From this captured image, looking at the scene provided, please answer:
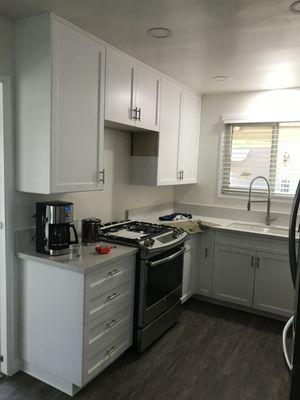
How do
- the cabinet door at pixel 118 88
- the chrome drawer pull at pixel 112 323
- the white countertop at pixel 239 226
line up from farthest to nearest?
the white countertop at pixel 239 226, the cabinet door at pixel 118 88, the chrome drawer pull at pixel 112 323

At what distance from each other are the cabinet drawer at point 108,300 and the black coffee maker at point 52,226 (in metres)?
0.39

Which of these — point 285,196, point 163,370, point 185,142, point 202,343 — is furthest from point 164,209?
point 163,370

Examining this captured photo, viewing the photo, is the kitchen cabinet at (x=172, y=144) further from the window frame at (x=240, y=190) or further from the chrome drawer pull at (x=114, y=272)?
the chrome drawer pull at (x=114, y=272)

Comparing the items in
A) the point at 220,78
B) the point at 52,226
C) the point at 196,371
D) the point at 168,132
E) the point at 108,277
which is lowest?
the point at 196,371

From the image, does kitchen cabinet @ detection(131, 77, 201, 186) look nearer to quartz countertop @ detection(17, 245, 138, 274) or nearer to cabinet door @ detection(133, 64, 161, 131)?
cabinet door @ detection(133, 64, 161, 131)

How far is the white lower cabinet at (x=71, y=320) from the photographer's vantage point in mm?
2074

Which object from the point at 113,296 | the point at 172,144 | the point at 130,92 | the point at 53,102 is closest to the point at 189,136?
the point at 172,144

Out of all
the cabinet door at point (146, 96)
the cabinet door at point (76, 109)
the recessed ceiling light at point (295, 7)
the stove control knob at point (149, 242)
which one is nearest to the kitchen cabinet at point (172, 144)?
the cabinet door at point (146, 96)

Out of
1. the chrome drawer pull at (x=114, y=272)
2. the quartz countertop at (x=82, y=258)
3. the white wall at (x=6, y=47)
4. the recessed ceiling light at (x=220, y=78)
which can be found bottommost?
Answer: the chrome drawer pull at (x=114, y=272)

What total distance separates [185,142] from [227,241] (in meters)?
1.18

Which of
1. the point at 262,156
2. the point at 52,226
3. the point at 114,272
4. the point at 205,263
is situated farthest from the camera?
the point at 262,156

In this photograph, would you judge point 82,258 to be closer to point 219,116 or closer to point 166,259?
point 166,259

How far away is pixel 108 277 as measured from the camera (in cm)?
224

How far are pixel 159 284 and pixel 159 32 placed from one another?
1842 millimetres
